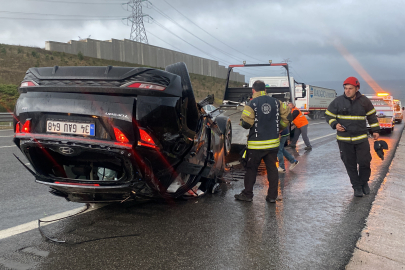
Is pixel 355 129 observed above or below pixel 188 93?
below

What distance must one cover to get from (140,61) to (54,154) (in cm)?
4891

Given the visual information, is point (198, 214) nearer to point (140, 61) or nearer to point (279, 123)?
point (279, 123)

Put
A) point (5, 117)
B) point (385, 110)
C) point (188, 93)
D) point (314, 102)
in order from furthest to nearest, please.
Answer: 1. point (314, 102)
2. point (5, 117)
3. point (385, 110)
4. point (188, 93)

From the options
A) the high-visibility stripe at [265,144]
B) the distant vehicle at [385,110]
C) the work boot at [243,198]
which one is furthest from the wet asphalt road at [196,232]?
the distant vehicle at [385,110]

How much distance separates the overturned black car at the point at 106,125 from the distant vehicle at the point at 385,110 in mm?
14972

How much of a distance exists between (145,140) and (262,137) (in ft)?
6.95

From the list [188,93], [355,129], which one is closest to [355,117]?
[355,129]

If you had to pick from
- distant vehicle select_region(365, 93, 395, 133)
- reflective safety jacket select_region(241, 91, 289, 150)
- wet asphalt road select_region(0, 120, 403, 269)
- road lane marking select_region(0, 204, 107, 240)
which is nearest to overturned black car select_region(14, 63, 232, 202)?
wet asphalt road select_region(0, 120, 403, 269)

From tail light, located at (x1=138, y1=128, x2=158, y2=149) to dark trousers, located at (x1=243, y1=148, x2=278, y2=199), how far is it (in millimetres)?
2062

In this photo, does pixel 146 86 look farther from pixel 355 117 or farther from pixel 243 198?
pixel 355 117

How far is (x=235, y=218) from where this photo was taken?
4.21 m

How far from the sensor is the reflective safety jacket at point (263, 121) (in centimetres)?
493

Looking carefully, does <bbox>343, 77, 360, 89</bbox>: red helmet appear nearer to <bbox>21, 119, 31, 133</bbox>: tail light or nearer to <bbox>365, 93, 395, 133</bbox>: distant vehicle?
<bbox>21, 119, 31, 133</bbox>: tail light

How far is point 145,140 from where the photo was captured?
130 inches
